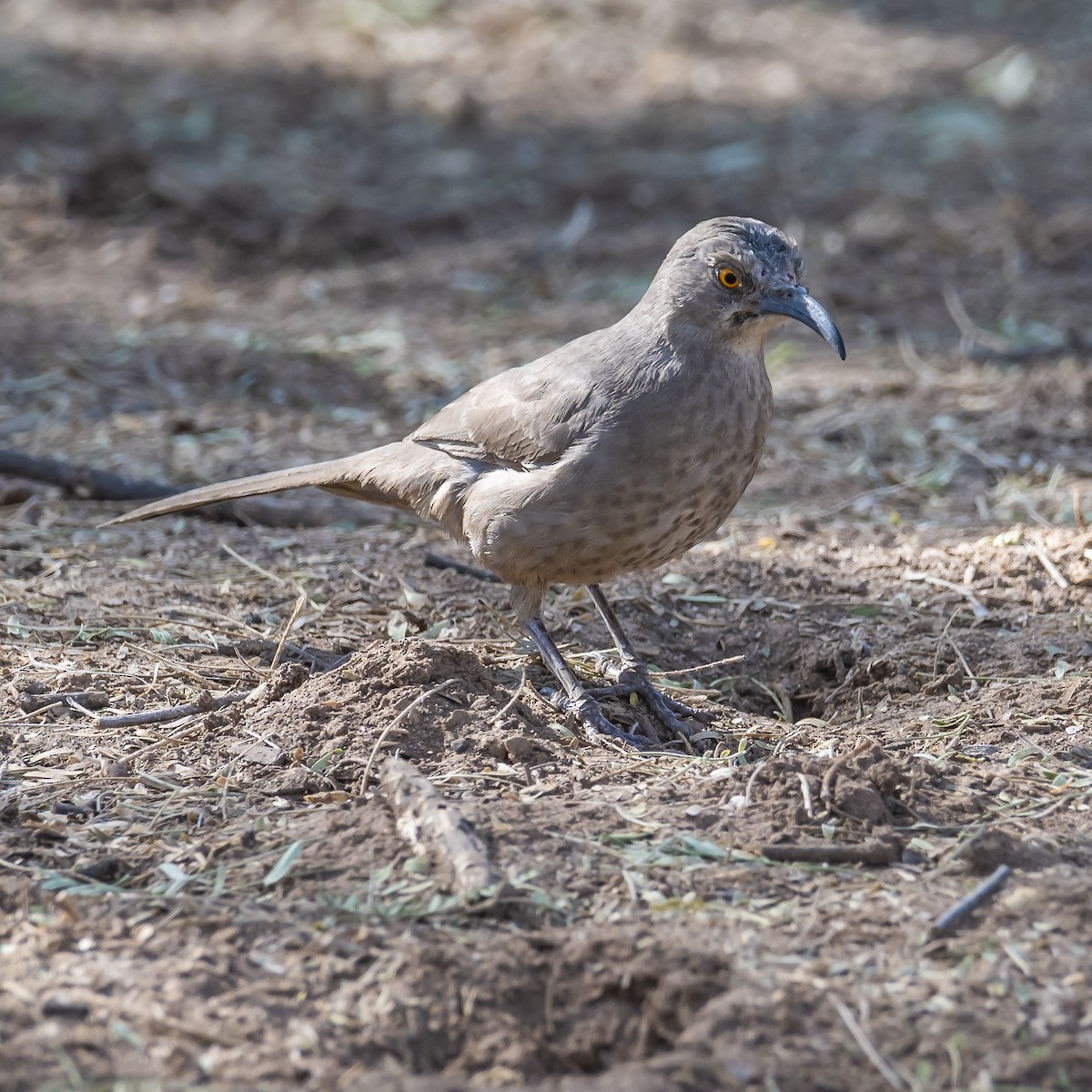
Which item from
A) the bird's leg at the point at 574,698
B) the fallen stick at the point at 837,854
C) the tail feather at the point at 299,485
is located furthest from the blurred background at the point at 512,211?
the fallen stick at the point at 837,854

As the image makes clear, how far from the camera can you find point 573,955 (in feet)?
9.16

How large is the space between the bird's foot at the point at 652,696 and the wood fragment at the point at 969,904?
1.23 m

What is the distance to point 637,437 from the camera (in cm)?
409

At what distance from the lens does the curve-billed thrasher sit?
4.09 metres

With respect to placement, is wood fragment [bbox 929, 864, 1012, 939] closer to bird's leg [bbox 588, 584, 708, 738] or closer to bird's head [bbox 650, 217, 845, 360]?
bird's leg [bbox 588, 584, 708, 738]

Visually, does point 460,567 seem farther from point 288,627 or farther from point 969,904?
point 969,904

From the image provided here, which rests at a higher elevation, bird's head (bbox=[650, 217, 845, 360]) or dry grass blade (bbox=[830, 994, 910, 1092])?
bird's head (bbox=[650, 217, 845, 360])

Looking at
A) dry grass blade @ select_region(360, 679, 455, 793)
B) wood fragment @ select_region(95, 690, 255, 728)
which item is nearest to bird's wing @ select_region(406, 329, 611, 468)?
dry grass blade @ select_region(360, 679, 455, 793)

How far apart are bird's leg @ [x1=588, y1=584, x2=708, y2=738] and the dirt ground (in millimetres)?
160

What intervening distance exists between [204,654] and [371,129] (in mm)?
6989

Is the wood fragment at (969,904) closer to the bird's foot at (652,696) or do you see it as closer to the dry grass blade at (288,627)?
the bird's foot at (652,696)

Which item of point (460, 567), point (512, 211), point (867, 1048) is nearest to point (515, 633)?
point (460, 567)

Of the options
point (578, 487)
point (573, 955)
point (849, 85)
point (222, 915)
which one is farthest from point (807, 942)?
point (849, 85)

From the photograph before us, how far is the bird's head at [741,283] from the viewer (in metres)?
4.18
